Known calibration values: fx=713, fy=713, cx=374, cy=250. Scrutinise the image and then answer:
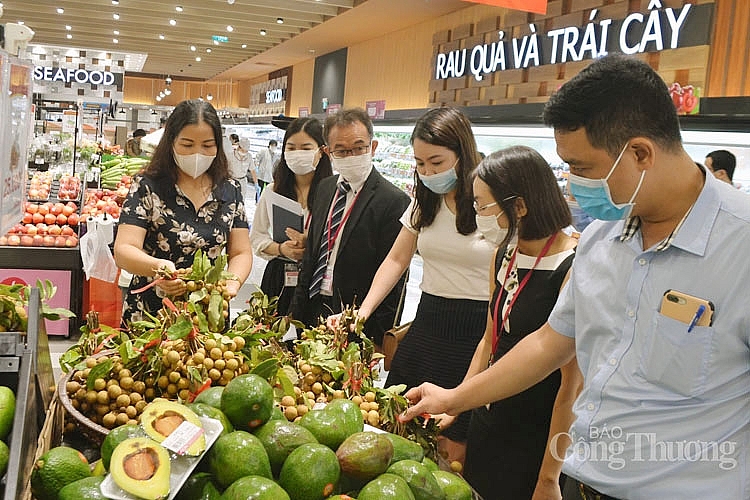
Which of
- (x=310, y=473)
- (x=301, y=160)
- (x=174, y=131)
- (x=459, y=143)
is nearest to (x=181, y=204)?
(x=174, y=131)

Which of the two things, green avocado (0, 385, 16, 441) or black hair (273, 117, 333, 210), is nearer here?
green avocado (0, 385, 16, 441)

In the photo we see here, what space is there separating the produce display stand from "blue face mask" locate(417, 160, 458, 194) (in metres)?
1.44

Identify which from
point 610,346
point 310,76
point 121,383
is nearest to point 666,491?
point 610,346

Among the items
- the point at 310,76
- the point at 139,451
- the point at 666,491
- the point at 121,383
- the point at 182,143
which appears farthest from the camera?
the point at 310,76

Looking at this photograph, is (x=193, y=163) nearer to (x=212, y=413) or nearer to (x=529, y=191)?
(x=529, y=191)

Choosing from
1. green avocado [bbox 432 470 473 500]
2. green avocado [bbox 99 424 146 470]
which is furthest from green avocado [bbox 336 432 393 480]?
green avocado [bbox 99 424 146 470]

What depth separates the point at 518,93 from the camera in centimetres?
718

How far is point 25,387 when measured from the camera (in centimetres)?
134

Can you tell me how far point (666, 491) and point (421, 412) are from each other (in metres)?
0.56

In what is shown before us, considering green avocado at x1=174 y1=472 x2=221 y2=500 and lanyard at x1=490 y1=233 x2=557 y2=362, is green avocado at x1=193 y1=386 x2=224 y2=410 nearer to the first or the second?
green avocado at x1=174 y1=472 x2=221 y2=500

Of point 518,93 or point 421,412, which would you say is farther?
point 518,93

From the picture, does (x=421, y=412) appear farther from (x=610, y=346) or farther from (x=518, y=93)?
(x=518, y=93)

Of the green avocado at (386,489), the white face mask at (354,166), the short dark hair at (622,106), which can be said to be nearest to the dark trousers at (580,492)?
the green avocado at (386,489)

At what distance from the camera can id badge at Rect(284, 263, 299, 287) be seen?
361cm
